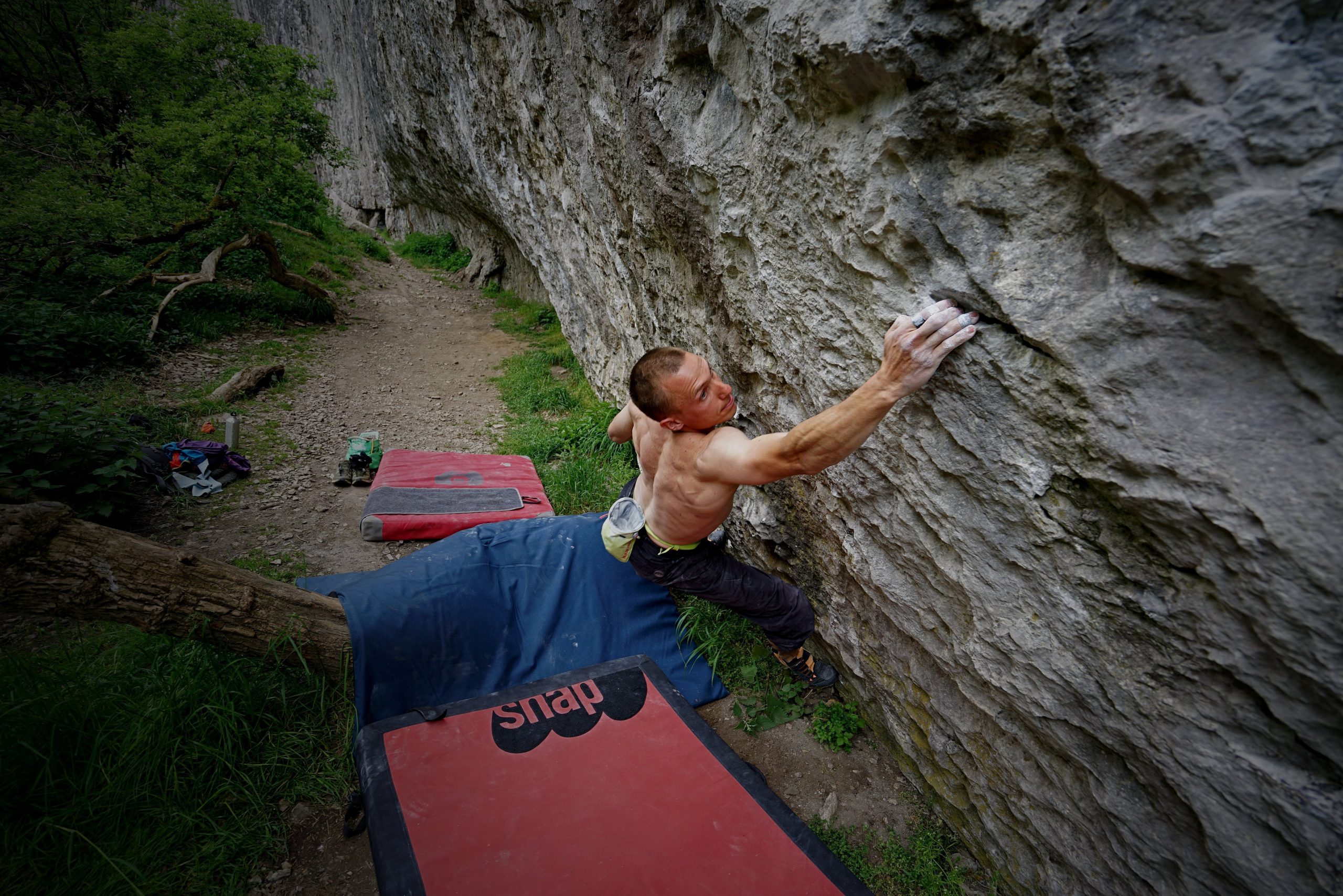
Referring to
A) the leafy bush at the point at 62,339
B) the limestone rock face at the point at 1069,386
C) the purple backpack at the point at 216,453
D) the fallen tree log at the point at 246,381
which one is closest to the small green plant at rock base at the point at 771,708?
the limestone rock face at the point at 1069,386

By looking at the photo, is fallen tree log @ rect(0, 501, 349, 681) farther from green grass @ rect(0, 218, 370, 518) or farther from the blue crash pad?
green grass @ rect(0, 218, 370, 518)

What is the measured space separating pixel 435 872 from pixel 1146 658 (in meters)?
2.23

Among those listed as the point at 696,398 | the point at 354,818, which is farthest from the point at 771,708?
the point at 354,818

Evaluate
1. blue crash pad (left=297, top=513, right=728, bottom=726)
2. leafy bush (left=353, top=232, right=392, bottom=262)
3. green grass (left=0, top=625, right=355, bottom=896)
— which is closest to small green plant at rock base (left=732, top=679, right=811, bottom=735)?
blue crash pad (left=297, top=513, right=728, bottom=726)

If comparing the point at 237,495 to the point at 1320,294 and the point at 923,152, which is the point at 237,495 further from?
the point at 1320,294

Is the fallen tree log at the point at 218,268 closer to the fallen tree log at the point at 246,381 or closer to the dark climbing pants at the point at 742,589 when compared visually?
the fallen tree log at the point at 246,381

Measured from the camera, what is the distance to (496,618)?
3.17 m

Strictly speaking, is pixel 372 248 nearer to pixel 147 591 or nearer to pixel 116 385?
pixel 116 385

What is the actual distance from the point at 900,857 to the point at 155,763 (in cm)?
293

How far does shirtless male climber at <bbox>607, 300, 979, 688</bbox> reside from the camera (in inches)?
69.3

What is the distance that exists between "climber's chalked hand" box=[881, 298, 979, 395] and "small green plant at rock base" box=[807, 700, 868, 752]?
1.81m

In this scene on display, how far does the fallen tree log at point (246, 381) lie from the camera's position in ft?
19.5

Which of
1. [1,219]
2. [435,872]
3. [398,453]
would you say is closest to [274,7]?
[1,219]

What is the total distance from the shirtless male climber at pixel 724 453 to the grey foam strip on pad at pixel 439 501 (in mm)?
1315
